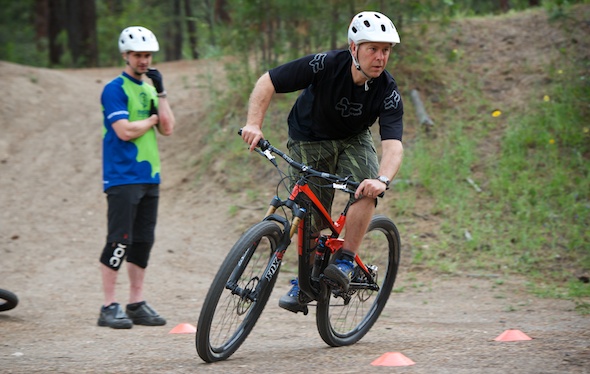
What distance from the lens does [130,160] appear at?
20.9 feet

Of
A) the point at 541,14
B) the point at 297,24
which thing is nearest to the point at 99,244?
the point at 297,24

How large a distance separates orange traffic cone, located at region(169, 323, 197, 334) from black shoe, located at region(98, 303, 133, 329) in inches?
17.3

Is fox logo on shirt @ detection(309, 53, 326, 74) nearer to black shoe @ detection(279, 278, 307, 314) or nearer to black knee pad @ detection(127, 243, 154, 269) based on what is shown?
black shoe @ detection(279, 278, 307, 314)

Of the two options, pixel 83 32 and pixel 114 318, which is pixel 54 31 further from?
pixel 114 318

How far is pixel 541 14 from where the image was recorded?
46.3ft

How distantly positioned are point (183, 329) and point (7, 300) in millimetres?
1538

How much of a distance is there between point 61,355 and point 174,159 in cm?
780

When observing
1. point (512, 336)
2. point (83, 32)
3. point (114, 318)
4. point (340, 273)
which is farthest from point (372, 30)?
point (83, 32)

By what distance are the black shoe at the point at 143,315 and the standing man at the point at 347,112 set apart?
5.70 ft

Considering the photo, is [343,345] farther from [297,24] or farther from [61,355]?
[297,24]

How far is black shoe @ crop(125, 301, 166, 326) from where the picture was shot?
6602 mm

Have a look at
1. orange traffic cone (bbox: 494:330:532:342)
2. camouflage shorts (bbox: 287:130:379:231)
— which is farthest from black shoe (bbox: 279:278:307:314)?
orange traffic cone (bbox: 494:330:532:342)

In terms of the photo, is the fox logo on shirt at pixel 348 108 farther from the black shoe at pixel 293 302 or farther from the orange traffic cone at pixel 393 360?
the orange traffic cone at pixel 393 360

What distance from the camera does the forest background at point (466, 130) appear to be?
29.2ft
